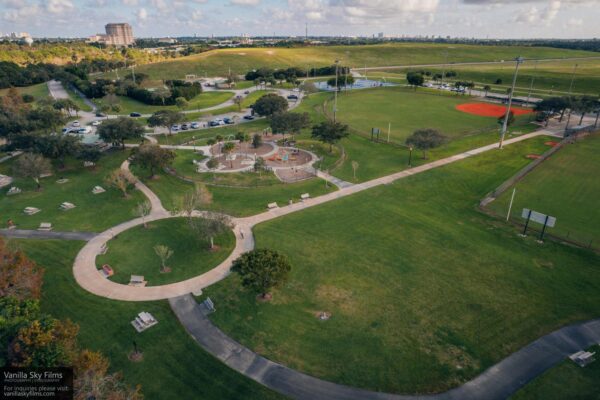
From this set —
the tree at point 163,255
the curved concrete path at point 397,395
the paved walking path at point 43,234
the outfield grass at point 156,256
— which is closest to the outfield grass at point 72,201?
the paved walking path at point 43,234

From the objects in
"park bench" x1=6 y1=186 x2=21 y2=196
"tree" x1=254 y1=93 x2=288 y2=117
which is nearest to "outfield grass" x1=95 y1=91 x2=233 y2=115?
"tree" x1=254 y1=93 x2=288 y2=117

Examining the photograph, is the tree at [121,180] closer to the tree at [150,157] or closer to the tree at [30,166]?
the tree at [150,157]

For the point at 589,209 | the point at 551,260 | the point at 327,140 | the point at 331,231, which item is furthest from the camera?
the point at 327,140

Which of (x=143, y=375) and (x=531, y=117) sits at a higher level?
(x=531, y=117)

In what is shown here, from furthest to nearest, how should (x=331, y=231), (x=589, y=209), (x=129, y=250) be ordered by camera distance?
(x=589, y=209)
(x=331, y=231)
(x=129, y=250)

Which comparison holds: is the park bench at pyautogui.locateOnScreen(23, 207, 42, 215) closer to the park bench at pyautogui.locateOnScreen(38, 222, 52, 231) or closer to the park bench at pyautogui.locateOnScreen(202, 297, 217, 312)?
the park bench at pyautogui.locateOnScreen(38, 222, 52, 231)

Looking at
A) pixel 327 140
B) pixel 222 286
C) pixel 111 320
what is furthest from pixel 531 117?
pixel 111 320

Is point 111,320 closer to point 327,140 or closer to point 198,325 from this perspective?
point 198,325
